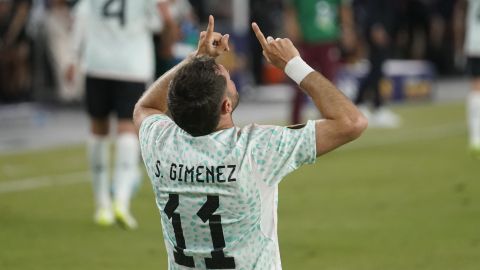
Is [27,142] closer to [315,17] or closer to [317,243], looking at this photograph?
[315,17]

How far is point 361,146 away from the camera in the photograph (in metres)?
14.8

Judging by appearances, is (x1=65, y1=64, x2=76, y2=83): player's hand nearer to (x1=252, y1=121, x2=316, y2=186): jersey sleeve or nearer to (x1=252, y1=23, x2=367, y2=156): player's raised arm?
(x1=252, y1=23, x2=367, y2=156): player's raised arm

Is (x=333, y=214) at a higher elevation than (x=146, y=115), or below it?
below

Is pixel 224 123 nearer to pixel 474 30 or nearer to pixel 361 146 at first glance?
pixel 474 30

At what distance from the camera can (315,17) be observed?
1442 cm

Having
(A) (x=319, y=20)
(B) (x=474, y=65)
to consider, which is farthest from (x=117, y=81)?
(A) (x=319, y=20)

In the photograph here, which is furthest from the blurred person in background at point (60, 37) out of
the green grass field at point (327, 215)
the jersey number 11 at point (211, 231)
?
the jersey number 11 at point (211, 231)

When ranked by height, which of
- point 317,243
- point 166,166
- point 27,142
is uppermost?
point 166,166

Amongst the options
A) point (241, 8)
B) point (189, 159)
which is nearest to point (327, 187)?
point (189, 159)

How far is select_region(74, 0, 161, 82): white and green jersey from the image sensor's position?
9.23 meters

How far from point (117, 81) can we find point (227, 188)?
4.83m

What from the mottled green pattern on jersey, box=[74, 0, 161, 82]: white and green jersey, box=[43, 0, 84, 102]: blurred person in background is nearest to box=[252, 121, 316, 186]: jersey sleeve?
box=[74, 0, 161, 82]: white and green jersey

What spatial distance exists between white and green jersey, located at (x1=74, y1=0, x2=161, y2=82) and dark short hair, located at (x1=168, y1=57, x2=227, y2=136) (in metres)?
4.69

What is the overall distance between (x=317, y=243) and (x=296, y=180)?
133 inches
